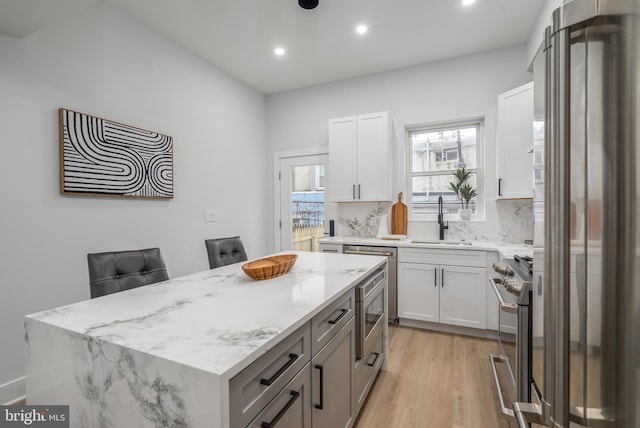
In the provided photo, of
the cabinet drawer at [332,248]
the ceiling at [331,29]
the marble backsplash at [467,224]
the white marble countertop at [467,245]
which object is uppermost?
the ceiling at [331,29]

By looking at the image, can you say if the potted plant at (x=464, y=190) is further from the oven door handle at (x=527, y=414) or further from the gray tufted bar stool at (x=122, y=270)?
the gray tufted bar stool at (x=122, y=270)

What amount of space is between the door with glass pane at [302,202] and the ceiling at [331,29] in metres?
1.26

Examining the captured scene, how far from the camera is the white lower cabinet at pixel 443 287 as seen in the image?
9.60ft

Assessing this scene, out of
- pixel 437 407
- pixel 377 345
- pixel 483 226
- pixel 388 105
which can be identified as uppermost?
pixel 388 105

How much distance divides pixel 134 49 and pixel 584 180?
3.39 meters

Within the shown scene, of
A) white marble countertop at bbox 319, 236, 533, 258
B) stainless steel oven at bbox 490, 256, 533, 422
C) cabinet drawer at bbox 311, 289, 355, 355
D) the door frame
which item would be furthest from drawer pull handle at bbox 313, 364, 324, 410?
the door frame

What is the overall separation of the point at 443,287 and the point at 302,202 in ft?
7.36

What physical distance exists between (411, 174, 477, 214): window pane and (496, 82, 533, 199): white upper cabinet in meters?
0.54

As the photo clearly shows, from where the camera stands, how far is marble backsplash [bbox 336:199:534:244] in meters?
3.20

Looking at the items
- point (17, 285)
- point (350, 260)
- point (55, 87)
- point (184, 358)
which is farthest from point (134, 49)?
point (184, 358)

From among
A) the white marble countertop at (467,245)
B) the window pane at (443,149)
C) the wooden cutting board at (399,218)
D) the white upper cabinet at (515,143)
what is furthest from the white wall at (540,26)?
the wooden cutting board at (399,218)

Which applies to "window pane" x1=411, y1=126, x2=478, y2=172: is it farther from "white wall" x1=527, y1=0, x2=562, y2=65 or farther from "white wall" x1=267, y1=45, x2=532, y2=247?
"white wall" x1=527, y1=0, x2=562, y2=65

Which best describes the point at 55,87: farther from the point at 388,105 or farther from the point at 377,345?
the point at 388,105

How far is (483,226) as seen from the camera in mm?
3377
